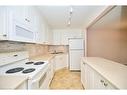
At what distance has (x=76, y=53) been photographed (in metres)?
5.31

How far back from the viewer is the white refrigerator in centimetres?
528

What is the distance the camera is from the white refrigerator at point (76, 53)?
5281mm

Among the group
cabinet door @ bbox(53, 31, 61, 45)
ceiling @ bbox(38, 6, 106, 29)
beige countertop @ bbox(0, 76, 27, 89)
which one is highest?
ceiling @ bbox(38, 6, 106, 29)

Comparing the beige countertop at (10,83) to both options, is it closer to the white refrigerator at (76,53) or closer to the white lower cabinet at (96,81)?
the white lower cabinet at (96,81)

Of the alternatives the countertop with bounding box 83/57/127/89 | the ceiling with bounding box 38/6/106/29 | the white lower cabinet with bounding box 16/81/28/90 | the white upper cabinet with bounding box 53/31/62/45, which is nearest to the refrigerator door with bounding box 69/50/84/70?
the white upper cabinet with bounding box 53/31/62/45

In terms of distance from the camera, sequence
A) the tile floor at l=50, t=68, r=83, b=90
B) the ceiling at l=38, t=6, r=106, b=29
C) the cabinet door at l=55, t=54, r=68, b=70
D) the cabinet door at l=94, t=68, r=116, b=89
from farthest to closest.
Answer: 1. the cabinet door at l=55, t=54, r=68, b=70
2. the tile floor at l=50, t=68, r=83, b=90
3. the ceiling at l=38, t=6, r=106, b=29
4. the cabinet door at l=94, t=68, r=116, b=89

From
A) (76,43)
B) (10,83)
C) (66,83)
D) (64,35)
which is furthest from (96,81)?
(64,35)

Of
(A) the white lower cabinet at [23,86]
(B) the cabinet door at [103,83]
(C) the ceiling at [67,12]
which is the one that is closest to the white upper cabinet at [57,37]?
(C) the ceiling at [67,12]

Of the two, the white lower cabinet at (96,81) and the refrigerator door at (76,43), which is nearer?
A: the white lower cabinet at (96,81)

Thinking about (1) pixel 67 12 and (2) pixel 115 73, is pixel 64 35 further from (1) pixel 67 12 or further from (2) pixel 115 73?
(2) pixel 115 73

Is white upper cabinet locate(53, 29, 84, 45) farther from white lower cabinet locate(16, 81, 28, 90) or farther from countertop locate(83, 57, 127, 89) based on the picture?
white lower cabinet locate(16, 81, 28, 90)
